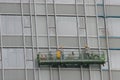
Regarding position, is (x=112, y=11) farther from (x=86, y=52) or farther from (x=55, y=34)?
(x=55, y=34)

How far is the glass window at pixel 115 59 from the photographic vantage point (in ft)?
154

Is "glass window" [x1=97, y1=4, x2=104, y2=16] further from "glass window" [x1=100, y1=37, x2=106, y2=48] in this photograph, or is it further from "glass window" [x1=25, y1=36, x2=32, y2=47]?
"glass window" [x1=25, y1=36, x2=32, y2=47]

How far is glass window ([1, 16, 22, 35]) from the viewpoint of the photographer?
46.4 m

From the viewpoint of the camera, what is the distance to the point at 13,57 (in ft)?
151

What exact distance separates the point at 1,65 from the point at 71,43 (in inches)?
173

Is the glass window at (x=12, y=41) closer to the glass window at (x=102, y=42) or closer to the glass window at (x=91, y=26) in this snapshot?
the glass window at (x=91, y=26)

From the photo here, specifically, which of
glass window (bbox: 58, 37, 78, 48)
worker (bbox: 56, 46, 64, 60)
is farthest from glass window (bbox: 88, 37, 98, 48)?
worker (bbox: 56, 46, 64, 60)

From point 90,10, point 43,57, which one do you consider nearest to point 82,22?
point 90,10

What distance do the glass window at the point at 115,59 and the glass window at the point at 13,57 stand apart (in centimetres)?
544

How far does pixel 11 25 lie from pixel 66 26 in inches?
131

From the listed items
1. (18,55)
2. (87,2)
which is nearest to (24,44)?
(18,55)

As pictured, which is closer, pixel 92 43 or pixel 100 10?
pixel 92 43

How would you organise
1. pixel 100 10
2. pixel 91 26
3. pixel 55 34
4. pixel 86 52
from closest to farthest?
pixel 86 52
pixel 55 34
pixel 91 26
pixel 100 10

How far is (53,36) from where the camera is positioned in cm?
4666
